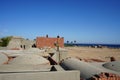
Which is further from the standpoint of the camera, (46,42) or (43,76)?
(46,42)

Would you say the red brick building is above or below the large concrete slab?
above

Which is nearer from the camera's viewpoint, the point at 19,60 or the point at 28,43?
the point at 19,60

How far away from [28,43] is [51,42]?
637 centimetres

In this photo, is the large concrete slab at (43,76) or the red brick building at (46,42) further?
the red brick building at (46,42)

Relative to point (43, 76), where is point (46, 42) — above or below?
above

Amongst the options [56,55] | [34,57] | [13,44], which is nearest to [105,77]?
[34,57]

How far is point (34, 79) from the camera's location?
7.90m

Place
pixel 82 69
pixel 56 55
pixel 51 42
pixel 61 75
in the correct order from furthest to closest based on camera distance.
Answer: pixel 51 42 → pixel 56 55 → pixel 82 69 → pixel 61 75

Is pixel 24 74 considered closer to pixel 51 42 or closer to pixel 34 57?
pixel 34 57

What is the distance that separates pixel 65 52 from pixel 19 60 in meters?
5.86

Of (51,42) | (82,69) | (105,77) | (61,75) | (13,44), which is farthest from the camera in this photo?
(51,42)

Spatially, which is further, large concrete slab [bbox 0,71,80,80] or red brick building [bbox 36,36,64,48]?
red brick building [bbox 36,36,64,48]

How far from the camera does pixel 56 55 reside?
60.1ft

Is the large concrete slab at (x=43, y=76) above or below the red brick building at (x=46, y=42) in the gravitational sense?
below
